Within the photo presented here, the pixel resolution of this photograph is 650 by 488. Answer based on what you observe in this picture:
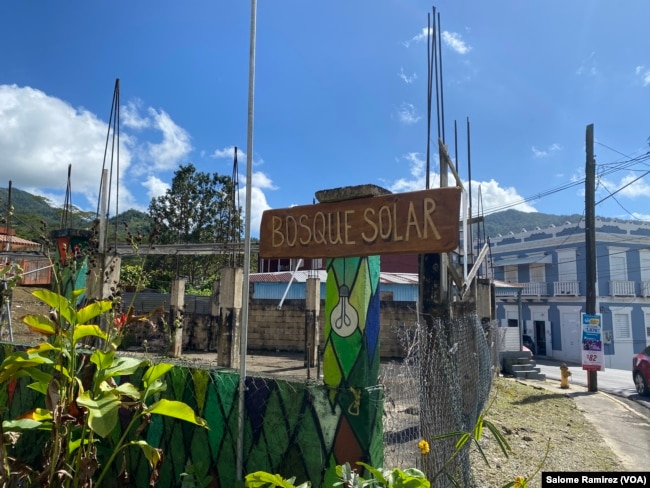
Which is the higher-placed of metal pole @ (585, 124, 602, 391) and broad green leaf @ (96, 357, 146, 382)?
metal pole @ (585, 124, 602, 391)

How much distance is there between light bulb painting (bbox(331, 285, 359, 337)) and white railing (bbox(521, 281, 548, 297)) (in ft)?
85.2

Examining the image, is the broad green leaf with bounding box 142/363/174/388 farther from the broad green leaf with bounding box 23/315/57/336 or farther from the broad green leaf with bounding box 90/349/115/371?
the broad green leaf with bounding box 23/315/57/336

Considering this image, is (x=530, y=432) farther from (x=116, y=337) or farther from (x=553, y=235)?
(x=553, y=235)

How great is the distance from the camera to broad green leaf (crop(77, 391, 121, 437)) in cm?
228

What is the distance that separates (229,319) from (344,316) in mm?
9594

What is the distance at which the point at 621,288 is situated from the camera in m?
23.2

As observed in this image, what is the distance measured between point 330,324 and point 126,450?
2.06 m

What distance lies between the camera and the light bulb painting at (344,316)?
268cm

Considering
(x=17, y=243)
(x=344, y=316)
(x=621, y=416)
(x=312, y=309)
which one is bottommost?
(x=621, y=416)

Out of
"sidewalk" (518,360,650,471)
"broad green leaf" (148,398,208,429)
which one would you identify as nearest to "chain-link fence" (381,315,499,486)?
"broad green leaf" (148,398,208,429)

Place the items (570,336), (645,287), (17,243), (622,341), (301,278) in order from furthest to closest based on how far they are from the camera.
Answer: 1. (570,336)
2. (645,287)
3. (622,341)
4. (301,278)
5. (17,243)

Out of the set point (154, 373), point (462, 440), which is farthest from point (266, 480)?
point (154, 373)

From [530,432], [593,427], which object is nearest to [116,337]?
[530,432]

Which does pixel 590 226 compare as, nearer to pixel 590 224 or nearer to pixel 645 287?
pixel 590 224
